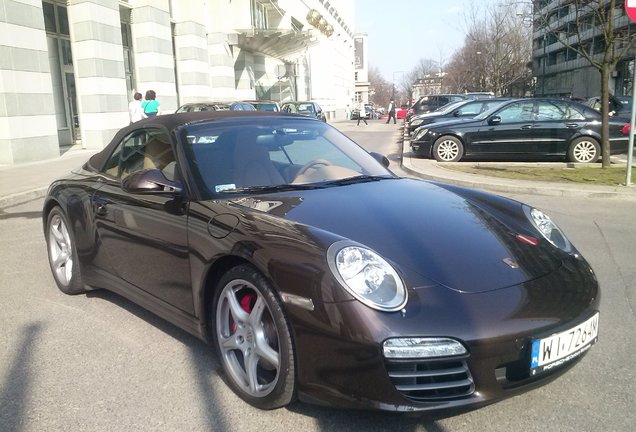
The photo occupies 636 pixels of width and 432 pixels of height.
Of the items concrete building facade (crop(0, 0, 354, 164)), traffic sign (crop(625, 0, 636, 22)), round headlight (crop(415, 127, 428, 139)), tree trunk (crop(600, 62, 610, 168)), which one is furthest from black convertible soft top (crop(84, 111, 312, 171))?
concrete building facade (crop(0, 0, 354, 164))

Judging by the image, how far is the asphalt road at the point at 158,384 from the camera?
8.51 ft

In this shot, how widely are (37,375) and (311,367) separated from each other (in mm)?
1805

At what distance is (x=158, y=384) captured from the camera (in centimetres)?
301

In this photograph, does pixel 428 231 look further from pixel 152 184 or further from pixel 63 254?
pixel 63 254

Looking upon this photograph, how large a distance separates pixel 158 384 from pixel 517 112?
11.9 meters

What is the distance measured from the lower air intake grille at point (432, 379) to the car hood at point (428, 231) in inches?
14.2

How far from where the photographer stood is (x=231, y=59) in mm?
30375

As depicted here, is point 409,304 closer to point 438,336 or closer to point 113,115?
point 438,336

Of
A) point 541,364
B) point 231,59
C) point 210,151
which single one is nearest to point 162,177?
point 210,151

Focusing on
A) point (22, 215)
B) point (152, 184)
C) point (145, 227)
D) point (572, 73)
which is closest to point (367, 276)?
point (152, 184)

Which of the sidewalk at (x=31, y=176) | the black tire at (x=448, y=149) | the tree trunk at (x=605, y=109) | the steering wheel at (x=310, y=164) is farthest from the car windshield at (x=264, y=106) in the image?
the steering wheel at (x=310, y=164)

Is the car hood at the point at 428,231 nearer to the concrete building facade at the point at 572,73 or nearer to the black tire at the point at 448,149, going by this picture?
the black tire at the point at 448,149

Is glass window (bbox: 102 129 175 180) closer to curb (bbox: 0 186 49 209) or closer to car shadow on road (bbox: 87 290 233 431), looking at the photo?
car shadow on road (bbox: 87 290 233 431)

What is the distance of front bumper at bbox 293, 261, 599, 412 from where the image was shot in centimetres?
222
